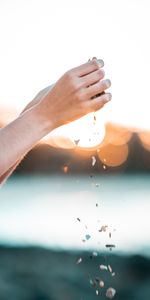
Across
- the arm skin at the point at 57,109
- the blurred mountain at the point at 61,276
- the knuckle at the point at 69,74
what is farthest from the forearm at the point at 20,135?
the blurred mountain at the point at 61,276

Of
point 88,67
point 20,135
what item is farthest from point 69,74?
point 20,135

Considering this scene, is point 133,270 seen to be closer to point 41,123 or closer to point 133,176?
point 133,176

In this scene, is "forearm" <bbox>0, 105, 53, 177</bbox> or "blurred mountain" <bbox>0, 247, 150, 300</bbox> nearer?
"forearm" <bbox>0, 105, 53, 177</bbox>

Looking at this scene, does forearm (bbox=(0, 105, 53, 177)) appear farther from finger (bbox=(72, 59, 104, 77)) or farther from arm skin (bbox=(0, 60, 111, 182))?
finger (bbox=(72, 59, 104, 77))

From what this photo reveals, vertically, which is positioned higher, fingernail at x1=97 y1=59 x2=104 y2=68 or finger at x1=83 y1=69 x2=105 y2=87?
fingernail at x1=97 y1=59 x2=104 y2=68

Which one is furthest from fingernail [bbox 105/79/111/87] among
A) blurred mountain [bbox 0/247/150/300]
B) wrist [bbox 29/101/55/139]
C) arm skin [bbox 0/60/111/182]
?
blurred mountain [bbox 0/247/150/300]

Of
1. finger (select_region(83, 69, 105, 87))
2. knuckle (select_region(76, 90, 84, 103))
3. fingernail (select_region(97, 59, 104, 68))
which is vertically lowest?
knuckle (select_region(76, 90, 84, 103))

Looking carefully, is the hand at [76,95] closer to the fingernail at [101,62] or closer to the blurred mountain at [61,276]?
the fingernail at [101,62]

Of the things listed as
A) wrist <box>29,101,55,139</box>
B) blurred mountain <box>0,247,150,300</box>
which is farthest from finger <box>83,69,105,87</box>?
blurred mountain <box>0,247,150,300</box>

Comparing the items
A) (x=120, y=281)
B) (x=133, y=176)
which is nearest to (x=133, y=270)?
(x=120, y=281)
